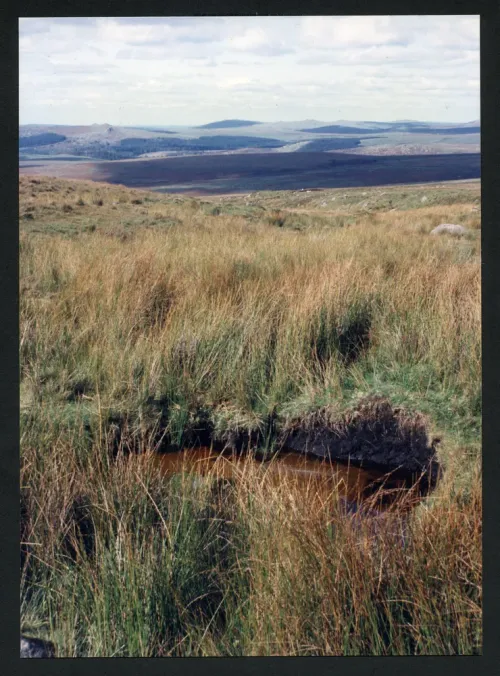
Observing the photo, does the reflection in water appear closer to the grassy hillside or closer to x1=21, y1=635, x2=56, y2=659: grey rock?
x1=21, y1=635, x2=56, y2=659: grey rock

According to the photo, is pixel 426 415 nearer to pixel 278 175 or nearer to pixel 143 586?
pixel 143 586

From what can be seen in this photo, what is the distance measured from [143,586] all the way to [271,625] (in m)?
0.49

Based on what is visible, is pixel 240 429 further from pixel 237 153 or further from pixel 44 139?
pixel 237 153

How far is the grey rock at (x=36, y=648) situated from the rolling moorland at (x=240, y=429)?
2.1 inches

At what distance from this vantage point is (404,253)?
295 inches

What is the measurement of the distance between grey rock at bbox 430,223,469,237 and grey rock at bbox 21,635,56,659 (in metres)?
7.90

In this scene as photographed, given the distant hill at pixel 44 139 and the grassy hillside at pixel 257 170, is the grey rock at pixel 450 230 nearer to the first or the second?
the grassy hillside at pixel 257 170

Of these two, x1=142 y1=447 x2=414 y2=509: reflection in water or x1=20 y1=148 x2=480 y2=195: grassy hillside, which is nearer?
x1=142 y1=447 x2=414 y2=509: reflection in water

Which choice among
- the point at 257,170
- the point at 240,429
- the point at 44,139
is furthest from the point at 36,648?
the point at 257,170

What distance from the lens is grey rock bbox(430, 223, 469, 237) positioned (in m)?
9.93

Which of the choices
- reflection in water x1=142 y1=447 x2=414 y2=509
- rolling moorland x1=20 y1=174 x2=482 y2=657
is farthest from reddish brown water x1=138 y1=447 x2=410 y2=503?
rolling moorland x1=20 y1=174 x2=482 y2=657

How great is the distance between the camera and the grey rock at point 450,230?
32.6 ft

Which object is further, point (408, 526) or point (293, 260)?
point (293, 260)

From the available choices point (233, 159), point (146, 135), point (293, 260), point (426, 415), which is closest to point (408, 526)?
point (426, 415)
